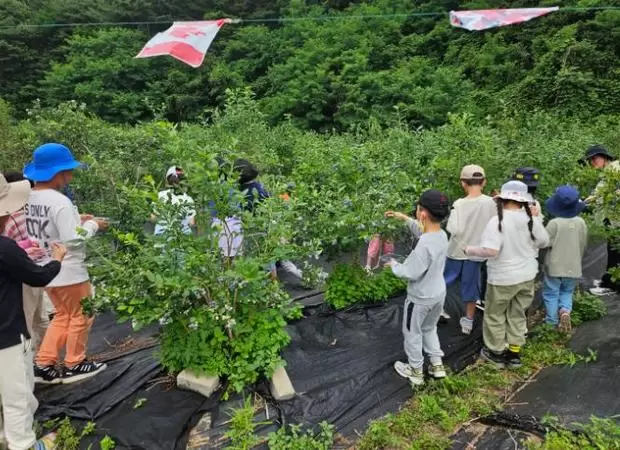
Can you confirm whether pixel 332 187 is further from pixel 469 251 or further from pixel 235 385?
pixel 235 385

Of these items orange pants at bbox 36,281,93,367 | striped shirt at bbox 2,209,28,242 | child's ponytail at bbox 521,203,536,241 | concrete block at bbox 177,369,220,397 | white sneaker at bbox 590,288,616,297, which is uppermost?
striped shirt at bbox 2,209,28,242

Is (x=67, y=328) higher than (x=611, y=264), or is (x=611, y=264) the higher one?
(x=67, y=328)

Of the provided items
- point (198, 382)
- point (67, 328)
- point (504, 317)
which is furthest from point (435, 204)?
point (67, 328)

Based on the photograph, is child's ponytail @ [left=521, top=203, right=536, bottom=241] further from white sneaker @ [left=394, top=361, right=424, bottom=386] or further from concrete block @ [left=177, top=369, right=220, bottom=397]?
concrete block @ [left=177, top=369, right=220, bottom=397]

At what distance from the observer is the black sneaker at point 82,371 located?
3412mm

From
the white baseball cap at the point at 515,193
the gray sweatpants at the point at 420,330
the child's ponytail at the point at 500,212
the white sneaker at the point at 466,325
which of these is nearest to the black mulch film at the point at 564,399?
the gray sweatpants at the point at 420,330

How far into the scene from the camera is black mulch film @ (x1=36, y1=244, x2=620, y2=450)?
296 centimetres

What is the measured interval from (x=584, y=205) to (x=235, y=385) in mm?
3229

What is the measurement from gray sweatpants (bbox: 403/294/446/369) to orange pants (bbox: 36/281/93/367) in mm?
2367

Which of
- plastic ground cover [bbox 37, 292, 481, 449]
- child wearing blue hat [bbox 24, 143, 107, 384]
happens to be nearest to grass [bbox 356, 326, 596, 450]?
plastic ground cover [bbox 37, 292, 481, 449]

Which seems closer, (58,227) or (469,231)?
(58,227)

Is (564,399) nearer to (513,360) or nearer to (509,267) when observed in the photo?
(513,360)

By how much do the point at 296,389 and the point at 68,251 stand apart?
1892 mm

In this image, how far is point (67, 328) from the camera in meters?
3.46
